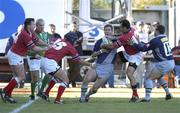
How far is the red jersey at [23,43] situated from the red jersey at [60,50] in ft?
1.61

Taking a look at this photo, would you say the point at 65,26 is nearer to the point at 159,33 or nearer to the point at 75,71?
the point at 75,71

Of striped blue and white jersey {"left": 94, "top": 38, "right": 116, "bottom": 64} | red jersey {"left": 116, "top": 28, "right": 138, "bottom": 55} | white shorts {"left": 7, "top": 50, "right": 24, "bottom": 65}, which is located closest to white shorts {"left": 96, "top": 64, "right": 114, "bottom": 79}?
striped blue and white jersey {"left": 94, "top": 38, "right": 116, "bottom": 64}

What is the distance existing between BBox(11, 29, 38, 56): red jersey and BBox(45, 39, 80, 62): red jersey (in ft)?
1.61

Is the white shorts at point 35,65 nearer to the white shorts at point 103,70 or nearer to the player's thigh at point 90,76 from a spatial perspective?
the player's thigh at point 90,76

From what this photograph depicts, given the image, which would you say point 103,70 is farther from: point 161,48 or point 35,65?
point 35,65

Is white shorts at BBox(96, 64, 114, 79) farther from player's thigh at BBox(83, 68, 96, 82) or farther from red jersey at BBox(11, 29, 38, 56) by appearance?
red jersey at BBox(11, 29, 38, 56)

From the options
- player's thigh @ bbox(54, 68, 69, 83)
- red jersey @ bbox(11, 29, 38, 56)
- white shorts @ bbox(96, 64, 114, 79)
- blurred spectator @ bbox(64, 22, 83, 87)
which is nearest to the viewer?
red jersey @ bbox(11, 29, 38, 56)

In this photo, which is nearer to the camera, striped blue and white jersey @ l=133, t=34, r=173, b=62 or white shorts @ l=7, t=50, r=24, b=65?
white shorts @ l=7, t=50, r=24, b=65

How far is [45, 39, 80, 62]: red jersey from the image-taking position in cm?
1565

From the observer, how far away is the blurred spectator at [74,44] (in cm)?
2123

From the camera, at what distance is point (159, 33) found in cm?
1611

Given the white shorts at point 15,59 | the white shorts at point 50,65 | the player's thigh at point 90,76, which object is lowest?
the player's thigh at point 90,76

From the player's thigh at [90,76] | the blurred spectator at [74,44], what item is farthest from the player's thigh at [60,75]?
the blurred spectator at [74,44]

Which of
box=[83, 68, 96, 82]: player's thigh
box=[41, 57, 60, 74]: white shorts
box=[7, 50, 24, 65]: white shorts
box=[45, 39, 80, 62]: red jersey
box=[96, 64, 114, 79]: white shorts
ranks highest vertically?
box=[45, 39, 80, 62]: red jersey
